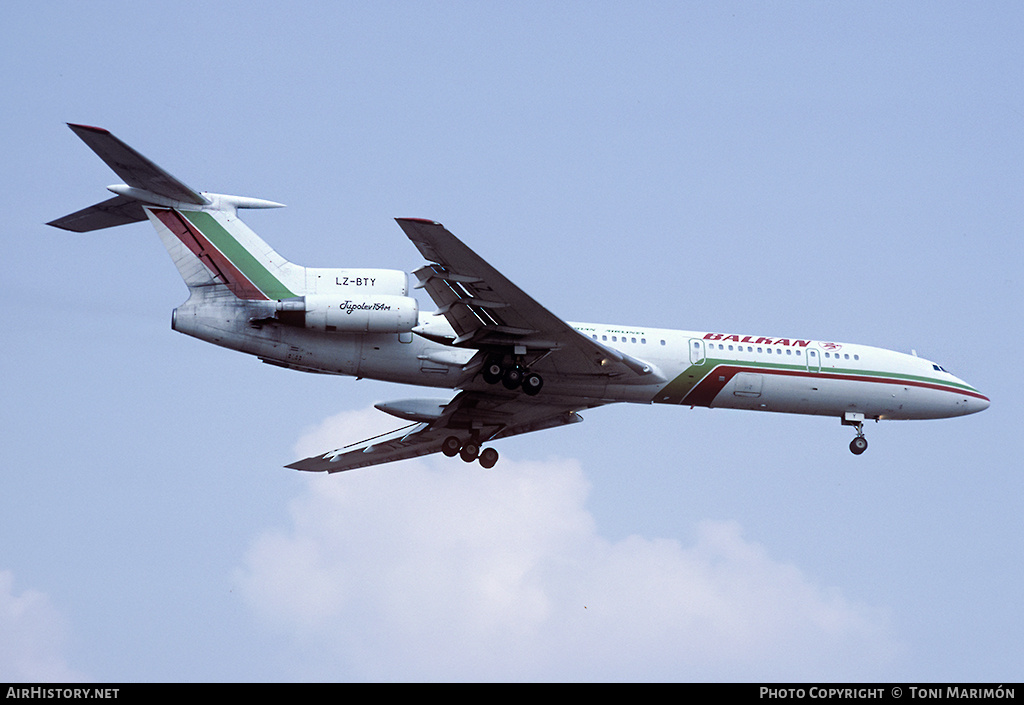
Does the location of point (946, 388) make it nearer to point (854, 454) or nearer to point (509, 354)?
point (854, 454)

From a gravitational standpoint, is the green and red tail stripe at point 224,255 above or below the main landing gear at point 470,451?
above

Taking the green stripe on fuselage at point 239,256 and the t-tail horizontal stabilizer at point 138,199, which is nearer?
the t-tail horizontal stabilizer at point 138,199

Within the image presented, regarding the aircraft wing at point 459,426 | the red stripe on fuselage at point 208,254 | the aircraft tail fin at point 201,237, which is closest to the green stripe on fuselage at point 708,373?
the aircraft wing at point 459,426

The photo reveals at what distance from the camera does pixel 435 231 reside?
24.3m

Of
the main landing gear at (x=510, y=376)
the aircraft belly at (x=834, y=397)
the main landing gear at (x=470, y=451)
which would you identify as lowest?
the main landing gear at (x=470, y=451)

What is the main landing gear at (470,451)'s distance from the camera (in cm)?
3209

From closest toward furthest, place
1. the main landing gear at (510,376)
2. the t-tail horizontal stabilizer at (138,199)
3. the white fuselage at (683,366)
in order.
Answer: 1. the t-tail horizontal stabilizer at (138,199)
2. the white fuselage at (683,366)
3. the main landing gear at (510,376)

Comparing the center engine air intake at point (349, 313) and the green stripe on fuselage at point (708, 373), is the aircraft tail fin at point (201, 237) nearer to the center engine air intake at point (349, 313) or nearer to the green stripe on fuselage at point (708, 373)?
the center engine air intake at point (349, 313)

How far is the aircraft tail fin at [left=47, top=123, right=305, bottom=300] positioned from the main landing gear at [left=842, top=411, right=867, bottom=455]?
14.9 meters

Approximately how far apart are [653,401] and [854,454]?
6.09m

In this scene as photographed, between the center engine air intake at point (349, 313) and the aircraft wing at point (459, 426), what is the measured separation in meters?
3.74
